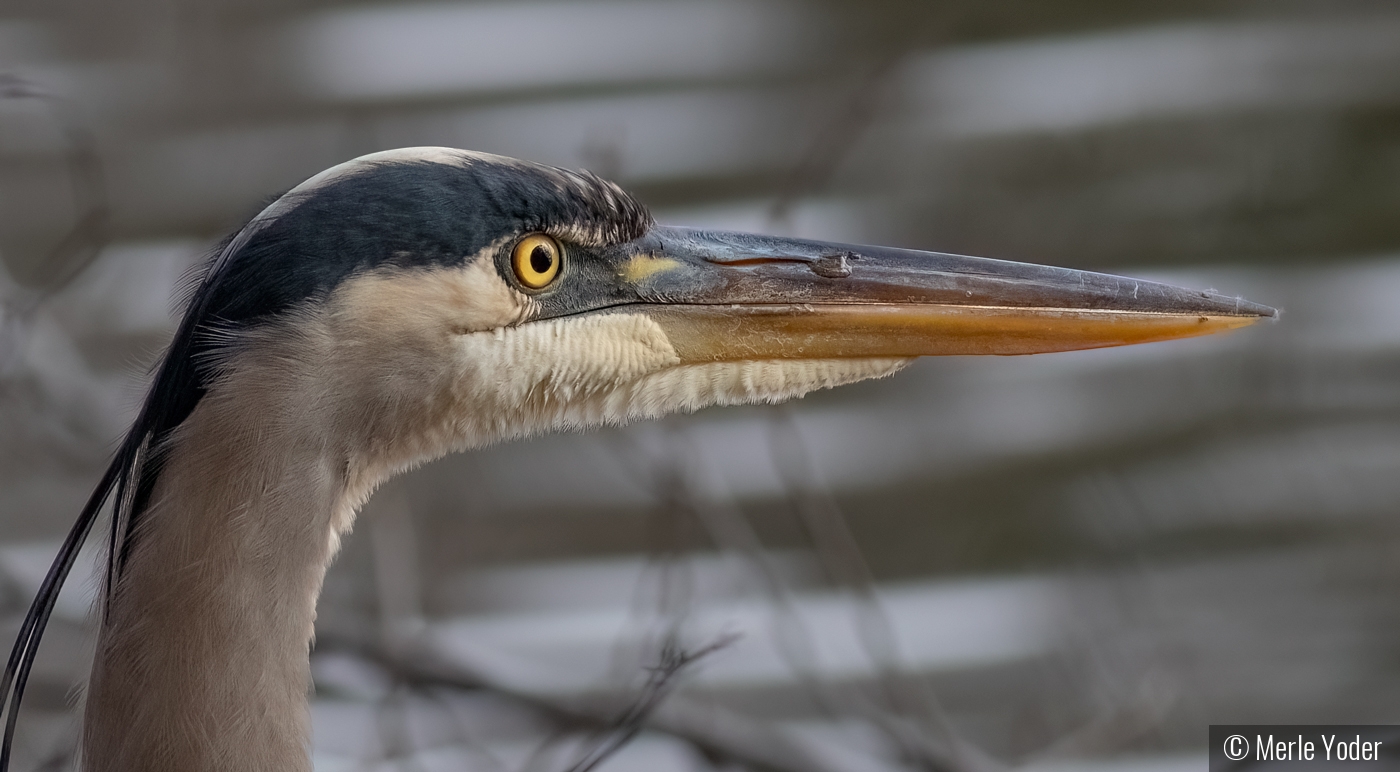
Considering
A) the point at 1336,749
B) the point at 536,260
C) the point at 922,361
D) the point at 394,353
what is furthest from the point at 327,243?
the point at 922,361

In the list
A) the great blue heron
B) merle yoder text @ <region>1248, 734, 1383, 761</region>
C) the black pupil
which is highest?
the black pupil

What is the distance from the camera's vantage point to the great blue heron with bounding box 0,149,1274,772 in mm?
988

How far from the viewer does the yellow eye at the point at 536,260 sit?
3.70 feet

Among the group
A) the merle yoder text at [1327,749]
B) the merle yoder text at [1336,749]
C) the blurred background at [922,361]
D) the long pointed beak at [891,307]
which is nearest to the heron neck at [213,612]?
the long pointed beak at [891,307]

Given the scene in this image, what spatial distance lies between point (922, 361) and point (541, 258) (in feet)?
6.96

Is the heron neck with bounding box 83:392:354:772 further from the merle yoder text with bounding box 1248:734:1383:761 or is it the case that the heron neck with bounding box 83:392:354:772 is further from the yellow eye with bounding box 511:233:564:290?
the merle yoder text with bounding box 1248:734:1383:761

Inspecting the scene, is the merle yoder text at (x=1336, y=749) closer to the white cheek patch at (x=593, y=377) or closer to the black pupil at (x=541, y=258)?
the white cheek patch at (x=593, y=377)

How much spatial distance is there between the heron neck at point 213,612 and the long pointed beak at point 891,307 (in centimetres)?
43

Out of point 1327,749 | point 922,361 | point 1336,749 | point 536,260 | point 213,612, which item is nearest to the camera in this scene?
point 213,612

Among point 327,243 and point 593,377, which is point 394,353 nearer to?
point 327,243

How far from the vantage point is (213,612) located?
984mm

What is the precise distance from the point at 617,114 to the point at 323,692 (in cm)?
169

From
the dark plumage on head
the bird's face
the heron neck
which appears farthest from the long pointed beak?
the heron neck

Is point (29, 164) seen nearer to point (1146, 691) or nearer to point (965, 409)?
point (965, 409)
